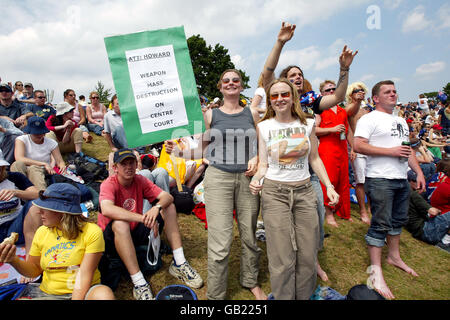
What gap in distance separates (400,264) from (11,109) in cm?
868

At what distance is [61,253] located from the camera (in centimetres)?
233

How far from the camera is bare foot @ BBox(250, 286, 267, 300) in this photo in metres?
2.82

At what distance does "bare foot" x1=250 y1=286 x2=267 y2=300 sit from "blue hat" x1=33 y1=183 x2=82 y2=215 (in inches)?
79.0

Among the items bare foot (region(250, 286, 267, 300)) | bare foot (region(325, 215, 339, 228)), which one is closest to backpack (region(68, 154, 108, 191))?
bare foot (region(250, 286, 267, 300))

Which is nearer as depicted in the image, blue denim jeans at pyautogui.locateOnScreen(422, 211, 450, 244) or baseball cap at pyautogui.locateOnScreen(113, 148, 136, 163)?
baseball cap at pyautogui.locateOnScreen(113, 148, 136, 163)

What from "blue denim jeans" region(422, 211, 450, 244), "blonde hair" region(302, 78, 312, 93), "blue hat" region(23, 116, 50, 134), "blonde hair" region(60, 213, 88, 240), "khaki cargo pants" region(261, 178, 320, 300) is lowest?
"blue denim jeans" region(422, 211, 450, 244)

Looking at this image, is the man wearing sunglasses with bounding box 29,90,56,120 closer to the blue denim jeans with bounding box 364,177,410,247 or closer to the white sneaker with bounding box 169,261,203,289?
the white sneaker with bounding box 169,261,203,289

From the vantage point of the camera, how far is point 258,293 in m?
2.85

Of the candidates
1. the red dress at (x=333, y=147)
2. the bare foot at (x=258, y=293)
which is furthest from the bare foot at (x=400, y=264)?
the bare foot at (x=258, y=293)

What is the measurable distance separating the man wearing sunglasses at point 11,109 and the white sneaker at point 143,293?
5645mm

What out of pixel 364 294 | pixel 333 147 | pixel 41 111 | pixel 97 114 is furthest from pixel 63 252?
pixel 97 114

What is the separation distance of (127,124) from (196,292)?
6.60ft

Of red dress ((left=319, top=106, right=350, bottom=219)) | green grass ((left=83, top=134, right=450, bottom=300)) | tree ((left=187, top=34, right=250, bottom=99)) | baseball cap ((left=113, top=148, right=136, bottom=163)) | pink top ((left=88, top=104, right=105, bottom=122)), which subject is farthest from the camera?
tree ((left=187, top=34, right=250, bottom=99))
